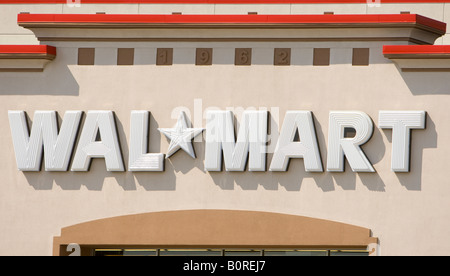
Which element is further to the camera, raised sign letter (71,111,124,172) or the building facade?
raised sign letter (71,111,124,172)

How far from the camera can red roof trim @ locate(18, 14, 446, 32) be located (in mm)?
24406

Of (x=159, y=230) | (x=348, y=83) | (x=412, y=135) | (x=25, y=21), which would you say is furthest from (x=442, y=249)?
(x=25, y=21)

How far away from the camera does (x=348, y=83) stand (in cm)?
2467

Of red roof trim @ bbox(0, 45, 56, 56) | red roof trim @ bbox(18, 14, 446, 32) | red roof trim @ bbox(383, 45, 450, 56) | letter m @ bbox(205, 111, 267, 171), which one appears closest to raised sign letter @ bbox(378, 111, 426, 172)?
red roof trim @ bbox(383, 45, 450, 56)

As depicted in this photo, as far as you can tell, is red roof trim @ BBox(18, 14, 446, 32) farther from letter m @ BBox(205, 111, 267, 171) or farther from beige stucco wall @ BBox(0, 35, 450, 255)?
letter m @ BBox(205, 111, 267, 171)

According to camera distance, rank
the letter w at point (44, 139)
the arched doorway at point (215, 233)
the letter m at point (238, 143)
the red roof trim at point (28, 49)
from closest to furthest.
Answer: the arched doorway at point (215, 233) → the letter m at point (238, 143) → the letter w at point (44, 139) → the red roof trim at point (28, 49)

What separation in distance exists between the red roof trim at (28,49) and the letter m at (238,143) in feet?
16.7

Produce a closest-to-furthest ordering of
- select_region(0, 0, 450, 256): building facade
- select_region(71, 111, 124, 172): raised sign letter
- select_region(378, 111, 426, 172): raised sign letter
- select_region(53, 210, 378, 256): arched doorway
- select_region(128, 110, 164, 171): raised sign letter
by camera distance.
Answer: select_region(378, 111, 426, 172): raised sign letter < select_region(0, 0, 450, 256): building facade < select_region(53, 210, 378, 256): arched doorway < select_region(128, 110, 164, 171): raised sign letter < select_region(71, 111, 124, 172): raised sign letter

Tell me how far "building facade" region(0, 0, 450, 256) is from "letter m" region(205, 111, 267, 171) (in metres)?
0.04

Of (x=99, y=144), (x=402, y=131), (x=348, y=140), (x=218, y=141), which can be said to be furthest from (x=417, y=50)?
(x=99, y=144)

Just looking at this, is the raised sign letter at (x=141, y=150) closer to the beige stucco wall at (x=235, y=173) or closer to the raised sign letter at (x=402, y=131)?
the beige stucco wall at (x=235, y=173)

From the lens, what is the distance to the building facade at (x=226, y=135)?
2409 cm

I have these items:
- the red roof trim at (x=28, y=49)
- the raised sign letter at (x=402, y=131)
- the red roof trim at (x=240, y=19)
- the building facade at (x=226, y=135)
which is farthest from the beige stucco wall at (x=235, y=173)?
the red roof trim at (x=240, y=19)

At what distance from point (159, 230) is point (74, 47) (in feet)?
18.8
